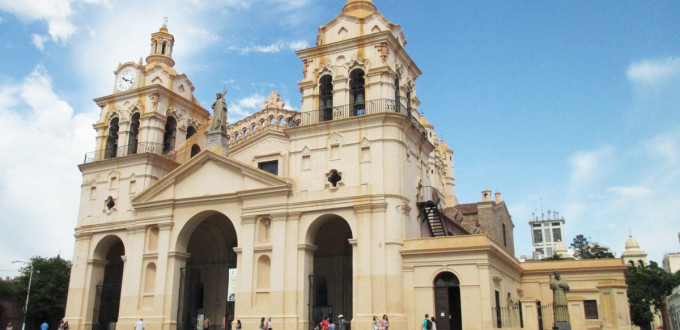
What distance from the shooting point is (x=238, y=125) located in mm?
41375

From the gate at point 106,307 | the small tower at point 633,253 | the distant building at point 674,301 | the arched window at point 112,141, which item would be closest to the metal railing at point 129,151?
the arched window at point 112,141

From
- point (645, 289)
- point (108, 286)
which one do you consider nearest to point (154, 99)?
point (108, 286)

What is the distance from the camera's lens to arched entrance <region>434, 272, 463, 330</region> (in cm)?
2650

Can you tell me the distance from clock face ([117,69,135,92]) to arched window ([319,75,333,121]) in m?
14.3

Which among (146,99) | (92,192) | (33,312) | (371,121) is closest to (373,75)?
(371,121)

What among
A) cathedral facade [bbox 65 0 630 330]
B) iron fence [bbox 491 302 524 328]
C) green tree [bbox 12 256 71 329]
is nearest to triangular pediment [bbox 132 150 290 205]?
cathedral facade [bbox 65 0 630 330]

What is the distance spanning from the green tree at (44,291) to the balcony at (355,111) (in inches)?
1131

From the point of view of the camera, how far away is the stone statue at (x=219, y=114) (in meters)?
34.8

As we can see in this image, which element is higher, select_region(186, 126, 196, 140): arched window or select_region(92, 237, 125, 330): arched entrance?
select_region(186, 126, 196, 140): arched window

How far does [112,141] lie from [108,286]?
31.2 feet

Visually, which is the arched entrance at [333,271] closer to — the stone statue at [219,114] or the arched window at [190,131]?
the stone statue at [219,114]

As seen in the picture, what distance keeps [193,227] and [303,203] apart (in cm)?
755

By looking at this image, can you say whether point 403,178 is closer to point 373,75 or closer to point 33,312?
point 373,75

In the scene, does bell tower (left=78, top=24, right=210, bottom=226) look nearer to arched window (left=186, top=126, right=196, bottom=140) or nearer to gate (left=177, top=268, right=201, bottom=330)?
arched window (left=186, top=126, right=196, bottom=140)
